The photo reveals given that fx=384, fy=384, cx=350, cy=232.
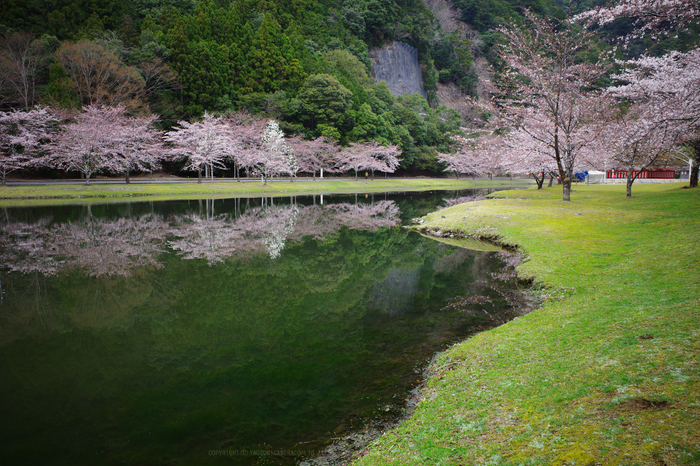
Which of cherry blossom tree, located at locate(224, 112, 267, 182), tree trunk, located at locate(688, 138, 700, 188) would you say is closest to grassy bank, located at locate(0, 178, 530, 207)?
cherry blossom tree, located at locate(224, 112, 267, 182)

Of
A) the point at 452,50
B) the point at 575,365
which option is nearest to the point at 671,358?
the point at 575,365

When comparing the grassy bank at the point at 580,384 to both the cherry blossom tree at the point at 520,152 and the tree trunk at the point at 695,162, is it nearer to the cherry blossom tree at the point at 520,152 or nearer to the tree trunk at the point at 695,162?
the tree trunk at the point at 695,162

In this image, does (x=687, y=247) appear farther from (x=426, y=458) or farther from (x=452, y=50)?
(x=452, y=50)

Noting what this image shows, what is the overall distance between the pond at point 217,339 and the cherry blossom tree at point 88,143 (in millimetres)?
23161

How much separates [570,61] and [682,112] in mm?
13597

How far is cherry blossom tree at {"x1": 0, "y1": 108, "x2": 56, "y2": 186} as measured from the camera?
1385 inches

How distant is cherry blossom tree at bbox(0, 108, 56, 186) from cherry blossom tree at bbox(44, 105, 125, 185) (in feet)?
4.97

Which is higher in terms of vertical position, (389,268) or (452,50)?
(452,50)

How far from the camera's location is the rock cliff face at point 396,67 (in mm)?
100037

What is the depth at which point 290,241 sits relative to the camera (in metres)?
17.9

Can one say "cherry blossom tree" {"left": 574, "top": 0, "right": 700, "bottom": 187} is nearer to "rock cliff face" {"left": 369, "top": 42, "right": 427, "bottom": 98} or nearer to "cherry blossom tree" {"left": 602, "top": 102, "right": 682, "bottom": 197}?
"cherry blossom tree" {"left": 602, "top": 102, "right": 682, "bottom": 197}

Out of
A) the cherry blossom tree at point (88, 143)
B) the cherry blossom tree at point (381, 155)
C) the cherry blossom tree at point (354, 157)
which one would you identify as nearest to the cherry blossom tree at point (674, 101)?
the cherry blossom tree at point (88, 143)

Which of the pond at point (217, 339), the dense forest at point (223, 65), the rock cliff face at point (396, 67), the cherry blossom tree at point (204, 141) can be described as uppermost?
the rock cliff face at point (396, 67)

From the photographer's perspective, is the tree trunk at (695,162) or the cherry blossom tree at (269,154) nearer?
the tree trunk at (695,162)
